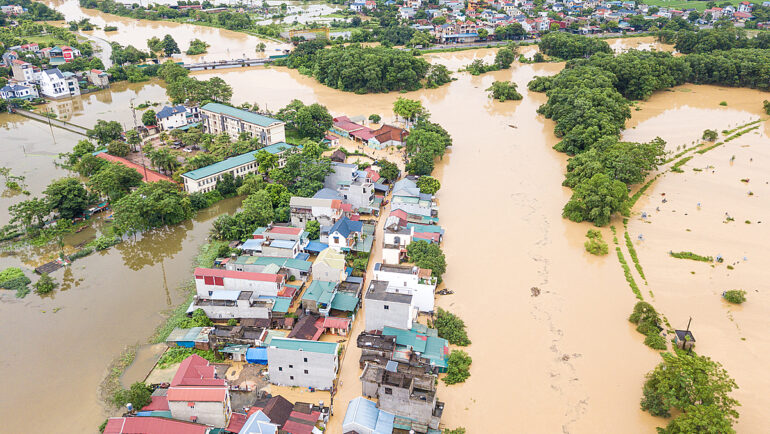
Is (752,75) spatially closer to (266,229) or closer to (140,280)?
(266,229)

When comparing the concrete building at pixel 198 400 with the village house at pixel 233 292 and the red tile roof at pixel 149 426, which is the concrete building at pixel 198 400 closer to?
the red tile roof at pixel 149 426

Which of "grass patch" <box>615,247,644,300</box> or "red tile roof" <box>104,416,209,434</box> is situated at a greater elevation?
"red tile roof" <box>104,416,209,434</box>

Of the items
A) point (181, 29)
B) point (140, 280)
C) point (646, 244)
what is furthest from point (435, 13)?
point (140, 280)

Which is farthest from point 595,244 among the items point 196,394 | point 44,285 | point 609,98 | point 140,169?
point 140,169

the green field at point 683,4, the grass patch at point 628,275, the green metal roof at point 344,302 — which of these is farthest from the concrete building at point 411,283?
the green field at point 683,4

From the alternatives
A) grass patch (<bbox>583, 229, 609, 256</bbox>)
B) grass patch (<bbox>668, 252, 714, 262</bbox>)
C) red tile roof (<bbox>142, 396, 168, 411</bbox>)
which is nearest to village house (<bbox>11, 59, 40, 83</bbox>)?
red tile roof (<bbox>142, 396, 168, 411</bbox>)

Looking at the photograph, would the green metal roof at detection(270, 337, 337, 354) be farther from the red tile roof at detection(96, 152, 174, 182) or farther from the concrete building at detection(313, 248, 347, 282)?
the red tile roof at detection(96, 152, 174, 182)
